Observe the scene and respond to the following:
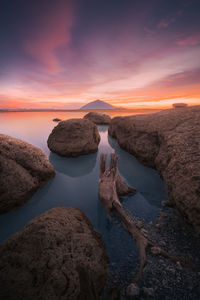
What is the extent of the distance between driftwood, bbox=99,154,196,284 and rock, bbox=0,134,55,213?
201 cm

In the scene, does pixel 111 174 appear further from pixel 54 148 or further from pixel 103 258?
pixel 54 148

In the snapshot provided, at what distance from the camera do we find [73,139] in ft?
21.3

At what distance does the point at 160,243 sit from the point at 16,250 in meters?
2.39

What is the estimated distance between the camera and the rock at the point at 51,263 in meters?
1.41

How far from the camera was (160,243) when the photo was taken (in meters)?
2.29

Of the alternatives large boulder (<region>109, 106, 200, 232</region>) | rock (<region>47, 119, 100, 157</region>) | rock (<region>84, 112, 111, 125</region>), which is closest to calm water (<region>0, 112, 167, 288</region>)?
large boulder (<region>109, 106, 200, 232</region>)

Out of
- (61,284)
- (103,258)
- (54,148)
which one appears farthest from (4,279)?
(54,148)

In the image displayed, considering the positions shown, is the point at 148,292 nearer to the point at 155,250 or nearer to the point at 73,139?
the point at 155,250

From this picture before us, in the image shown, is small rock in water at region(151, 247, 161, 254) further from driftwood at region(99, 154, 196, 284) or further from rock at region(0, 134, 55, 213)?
rock at region(0, 134, 55, 213)

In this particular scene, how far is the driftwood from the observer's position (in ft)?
6.67

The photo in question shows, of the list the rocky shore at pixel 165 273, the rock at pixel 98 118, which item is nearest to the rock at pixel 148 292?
the rocky shore at pixel 165 273

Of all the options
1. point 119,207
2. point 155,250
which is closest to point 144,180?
point 119,207

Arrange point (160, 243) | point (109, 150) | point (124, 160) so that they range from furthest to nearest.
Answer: point (109, 150), point (124, 160), point (160, 243)

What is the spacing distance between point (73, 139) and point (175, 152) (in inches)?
185
